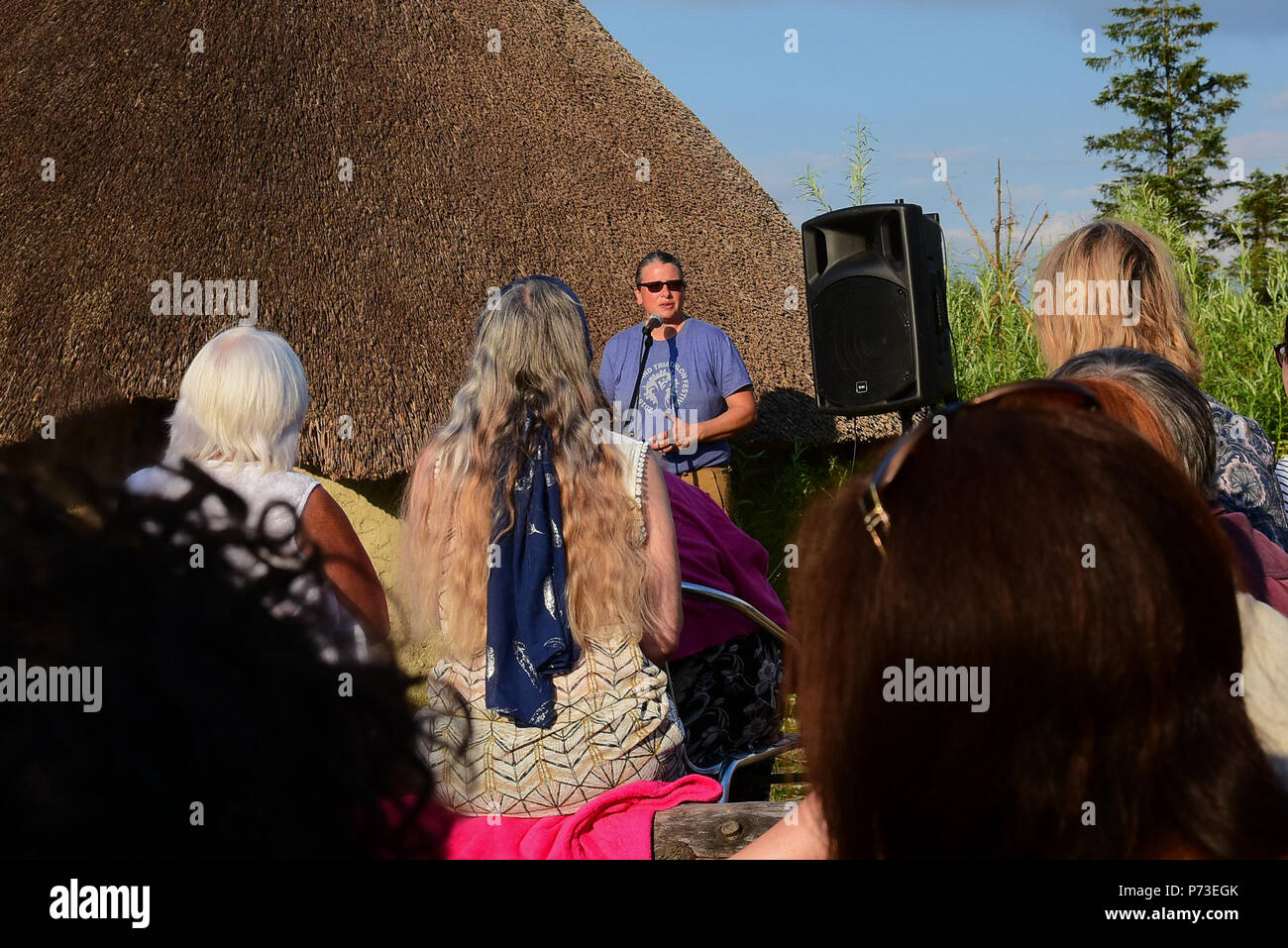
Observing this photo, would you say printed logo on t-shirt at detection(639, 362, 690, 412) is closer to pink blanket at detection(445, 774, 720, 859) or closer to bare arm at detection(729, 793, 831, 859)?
pink blanket at detection(445, 774, 720, 859)

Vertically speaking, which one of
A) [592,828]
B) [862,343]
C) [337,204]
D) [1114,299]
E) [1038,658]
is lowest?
[592,828]

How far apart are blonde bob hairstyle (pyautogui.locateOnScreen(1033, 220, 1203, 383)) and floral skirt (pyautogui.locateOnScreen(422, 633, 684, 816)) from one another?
1.54 metres

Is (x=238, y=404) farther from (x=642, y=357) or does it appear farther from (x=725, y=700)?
(x=642, y=357)

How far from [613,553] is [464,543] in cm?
31

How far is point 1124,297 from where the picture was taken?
3023 millimetres

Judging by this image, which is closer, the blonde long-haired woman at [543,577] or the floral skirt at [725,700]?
the blonde long-haired woman at [543,577]

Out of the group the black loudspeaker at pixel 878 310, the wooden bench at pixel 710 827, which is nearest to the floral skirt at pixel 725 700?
the wooden bench at pixel 710 827

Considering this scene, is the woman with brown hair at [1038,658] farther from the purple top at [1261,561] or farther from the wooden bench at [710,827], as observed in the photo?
the purple top at [1261,561]

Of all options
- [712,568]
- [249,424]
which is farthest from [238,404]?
[712,568]

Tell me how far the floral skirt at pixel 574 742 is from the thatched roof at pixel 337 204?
3322mm

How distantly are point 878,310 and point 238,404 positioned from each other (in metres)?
2.49

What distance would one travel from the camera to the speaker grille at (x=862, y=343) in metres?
4.25

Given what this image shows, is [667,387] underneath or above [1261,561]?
above
